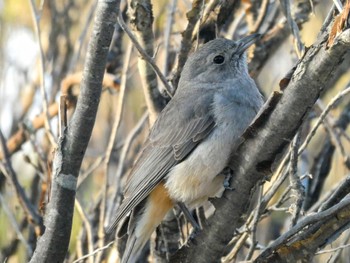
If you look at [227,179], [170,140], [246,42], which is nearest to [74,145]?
[227,179]

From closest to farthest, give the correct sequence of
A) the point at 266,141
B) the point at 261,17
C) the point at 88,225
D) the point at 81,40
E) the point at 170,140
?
the point at 266,141
the point at 170,140
the point at 88,225
the point at 261,17
the point at 81,40

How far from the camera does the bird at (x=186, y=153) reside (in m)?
4.95

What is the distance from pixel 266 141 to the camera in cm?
388

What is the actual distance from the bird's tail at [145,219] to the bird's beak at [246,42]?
119 cm

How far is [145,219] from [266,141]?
143cm

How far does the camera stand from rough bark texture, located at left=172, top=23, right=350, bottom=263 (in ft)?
11.6

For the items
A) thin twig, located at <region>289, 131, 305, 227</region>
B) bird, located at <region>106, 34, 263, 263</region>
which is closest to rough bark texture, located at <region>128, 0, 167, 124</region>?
bird, located at <region>106, 34, 263, 263</region>

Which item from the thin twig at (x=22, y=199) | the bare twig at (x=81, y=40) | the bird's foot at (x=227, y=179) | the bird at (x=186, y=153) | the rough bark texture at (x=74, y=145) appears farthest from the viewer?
the bare twig at (x=81, y=40)

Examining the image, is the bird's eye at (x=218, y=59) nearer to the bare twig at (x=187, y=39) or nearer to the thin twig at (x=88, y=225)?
the bare twig at (x=187, y=39)

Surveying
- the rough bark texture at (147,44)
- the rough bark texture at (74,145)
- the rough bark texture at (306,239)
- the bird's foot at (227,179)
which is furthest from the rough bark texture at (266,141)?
the rough bark texture at (147,44)

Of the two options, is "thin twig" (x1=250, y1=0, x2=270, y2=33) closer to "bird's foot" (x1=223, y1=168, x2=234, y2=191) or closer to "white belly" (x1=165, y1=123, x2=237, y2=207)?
"white belly" (x1=165, y1=123, x2=237, y2=207)

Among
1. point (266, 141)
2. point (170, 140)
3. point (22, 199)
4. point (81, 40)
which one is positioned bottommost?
point (266, 141)

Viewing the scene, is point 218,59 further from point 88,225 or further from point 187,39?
point 88,225

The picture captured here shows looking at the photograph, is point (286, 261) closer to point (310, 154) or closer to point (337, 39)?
point (337, 39)
